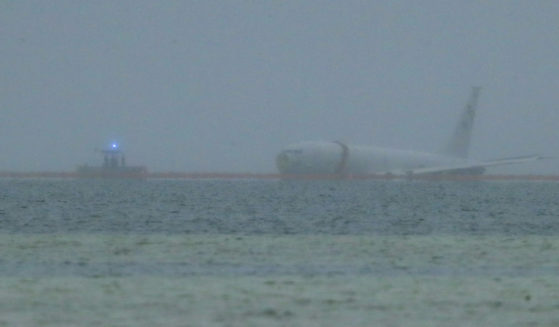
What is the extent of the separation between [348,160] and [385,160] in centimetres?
602

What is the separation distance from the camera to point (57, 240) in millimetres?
22078

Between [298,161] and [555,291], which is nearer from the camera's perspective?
[555,291]

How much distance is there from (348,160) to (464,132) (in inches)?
499

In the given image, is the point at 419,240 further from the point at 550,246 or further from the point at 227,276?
the point at 227,276

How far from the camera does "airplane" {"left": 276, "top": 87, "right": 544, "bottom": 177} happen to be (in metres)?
105

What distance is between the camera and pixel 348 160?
11094 centimetres

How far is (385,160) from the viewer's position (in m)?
116

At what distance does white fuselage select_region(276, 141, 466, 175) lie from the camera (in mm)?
104613

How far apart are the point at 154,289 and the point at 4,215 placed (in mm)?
20146

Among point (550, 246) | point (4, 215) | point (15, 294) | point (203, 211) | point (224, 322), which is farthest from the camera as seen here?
point (203, 211)

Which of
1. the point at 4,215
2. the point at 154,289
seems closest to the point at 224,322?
the point at 154,289

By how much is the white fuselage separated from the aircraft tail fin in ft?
3.48

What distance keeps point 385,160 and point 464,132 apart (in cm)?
802

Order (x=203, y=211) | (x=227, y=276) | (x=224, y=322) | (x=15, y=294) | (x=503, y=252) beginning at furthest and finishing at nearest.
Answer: (x=203, y=211) → (x=503, y=252) → (x=227, y=276) → (x=15, y=294) → (x=224, y=322)
